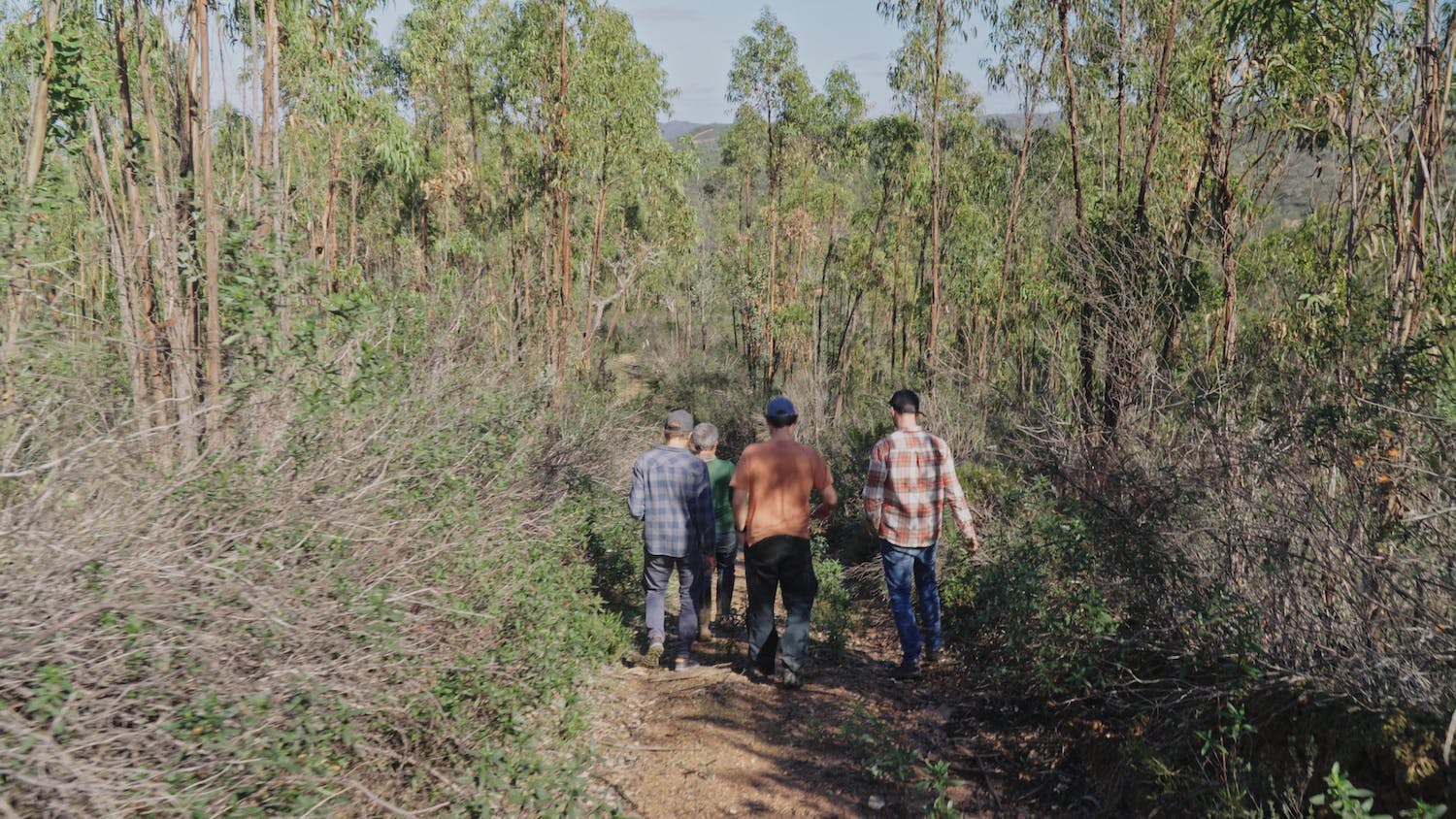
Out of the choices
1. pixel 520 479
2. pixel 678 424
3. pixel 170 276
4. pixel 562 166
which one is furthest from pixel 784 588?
pixel 562 166

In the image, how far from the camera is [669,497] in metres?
6.36

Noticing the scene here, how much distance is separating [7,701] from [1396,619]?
506 centimetres

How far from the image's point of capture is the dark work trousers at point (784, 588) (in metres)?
5.95

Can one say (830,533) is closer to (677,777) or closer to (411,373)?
(411,373)

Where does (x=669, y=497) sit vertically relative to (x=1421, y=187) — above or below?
below

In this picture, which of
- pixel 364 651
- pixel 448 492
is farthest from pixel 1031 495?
pixel 364 651

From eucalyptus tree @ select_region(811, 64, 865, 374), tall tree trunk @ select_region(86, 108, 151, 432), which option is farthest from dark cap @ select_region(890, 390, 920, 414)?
eucalyptus tree @ select_region(811, 64, 865, 374)

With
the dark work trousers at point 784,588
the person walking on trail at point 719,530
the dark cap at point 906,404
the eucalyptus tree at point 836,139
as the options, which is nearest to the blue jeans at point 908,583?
the dark work trousers at point 784,588

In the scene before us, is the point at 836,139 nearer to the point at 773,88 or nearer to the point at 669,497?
the point at 773,88

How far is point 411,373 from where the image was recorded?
28.5ft

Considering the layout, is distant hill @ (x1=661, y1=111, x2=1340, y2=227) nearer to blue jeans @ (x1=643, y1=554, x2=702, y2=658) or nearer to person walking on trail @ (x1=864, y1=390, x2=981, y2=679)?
person walking on trail @ (x1=864, y1=390, x2=981, y2=679)

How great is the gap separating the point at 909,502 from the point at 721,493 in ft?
6.09

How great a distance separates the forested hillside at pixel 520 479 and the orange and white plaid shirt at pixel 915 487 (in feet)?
2.75

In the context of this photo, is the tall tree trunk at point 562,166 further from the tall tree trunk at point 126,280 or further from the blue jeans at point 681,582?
the blue jeans at point 681,582
